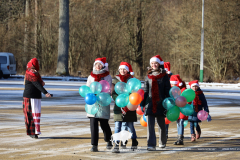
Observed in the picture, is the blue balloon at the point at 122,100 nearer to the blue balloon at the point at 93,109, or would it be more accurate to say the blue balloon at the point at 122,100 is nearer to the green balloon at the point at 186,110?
the blue balloon at the point at 93,109

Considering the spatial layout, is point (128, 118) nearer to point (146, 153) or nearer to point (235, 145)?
point (146, 153)

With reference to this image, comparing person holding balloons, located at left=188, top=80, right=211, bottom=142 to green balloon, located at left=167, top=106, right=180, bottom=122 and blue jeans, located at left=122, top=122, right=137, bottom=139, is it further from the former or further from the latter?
blue jeans, located at left=122, top=122, right=137, bottom=139

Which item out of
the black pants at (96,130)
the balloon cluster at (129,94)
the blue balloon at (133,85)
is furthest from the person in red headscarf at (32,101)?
the blue balloon at (133,85)

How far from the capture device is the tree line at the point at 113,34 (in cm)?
3725

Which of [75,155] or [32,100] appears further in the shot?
[32,100]

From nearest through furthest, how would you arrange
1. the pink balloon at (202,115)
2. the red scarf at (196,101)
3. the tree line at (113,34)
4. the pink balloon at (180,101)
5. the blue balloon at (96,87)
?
the blue balloon at (96,87), the pink balloon at (180,101), the pink balloon at (202,115), the red scarf at (196,101), the tree line at (113,34)

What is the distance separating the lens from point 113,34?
133 feet

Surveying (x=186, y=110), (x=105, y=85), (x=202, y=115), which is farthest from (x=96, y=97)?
(x=202, y=115)

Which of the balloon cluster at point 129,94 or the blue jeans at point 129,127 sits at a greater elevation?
the balloon cluster at point 129,94

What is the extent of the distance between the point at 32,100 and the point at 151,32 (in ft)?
121

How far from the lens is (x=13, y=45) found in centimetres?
4138

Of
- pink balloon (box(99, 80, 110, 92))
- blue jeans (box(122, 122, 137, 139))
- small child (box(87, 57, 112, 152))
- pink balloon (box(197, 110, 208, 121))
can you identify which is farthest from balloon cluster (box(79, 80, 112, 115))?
pink balloon (box(197, 110, 208, 121))

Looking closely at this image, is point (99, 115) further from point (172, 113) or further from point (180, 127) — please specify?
point (180, 127)

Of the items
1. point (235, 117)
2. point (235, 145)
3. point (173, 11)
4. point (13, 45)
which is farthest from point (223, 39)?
point (235, 145)
